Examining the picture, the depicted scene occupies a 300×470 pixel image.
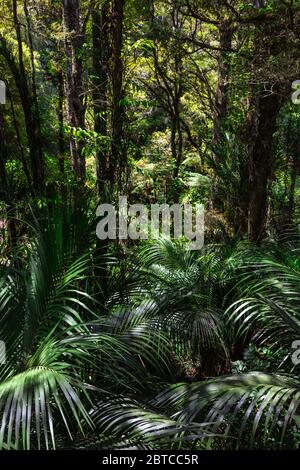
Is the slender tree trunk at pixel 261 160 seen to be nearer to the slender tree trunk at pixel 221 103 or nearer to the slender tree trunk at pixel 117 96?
the slender tree trunk at pixel 221 103

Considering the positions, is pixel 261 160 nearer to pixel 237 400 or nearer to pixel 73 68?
pixel 73 68

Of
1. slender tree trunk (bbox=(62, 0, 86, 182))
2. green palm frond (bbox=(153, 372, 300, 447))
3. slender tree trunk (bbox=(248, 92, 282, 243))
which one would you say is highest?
slender tree trunk (bbox=(62, 0, 86, 182))

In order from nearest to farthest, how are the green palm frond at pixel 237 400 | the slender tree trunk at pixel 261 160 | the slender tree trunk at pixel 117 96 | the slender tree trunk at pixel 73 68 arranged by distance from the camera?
the green palm frond at pixel 237 400, the slender tree trunk at pixel 117 96, the slender tree trunk at pixel 261 160, the slender tree trunk at pixel 73 68

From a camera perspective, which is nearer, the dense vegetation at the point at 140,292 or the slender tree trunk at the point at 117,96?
the dense vegetation at the point at 140,292

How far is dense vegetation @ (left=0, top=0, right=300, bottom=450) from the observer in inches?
86.5

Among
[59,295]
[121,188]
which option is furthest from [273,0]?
[59,295]

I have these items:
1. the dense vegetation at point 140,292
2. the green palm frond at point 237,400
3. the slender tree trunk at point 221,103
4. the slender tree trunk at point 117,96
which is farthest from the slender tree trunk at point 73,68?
the green palm frond at point 237,400

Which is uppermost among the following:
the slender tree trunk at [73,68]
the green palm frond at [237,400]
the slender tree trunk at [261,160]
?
the slender tree trunk at [73,68]

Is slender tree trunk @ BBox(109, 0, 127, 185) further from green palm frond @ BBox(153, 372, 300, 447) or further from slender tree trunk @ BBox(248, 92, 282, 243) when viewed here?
green palm frond @ BBox(153, 372, 300, 447)

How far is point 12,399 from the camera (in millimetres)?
1926

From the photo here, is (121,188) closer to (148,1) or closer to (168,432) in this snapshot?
(168,432)

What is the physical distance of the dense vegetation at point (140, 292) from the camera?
7.21 feet

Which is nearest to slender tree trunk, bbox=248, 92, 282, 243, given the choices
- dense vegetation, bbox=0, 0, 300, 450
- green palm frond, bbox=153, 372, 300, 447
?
dense vegetation, bbox=0, 0, 300, 450

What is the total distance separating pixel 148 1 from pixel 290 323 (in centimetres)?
720
